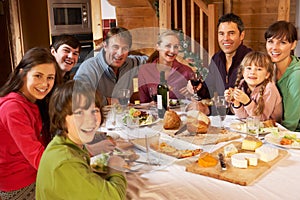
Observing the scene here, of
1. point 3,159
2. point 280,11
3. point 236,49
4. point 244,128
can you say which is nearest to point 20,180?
point 3,159

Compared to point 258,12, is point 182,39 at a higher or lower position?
lower

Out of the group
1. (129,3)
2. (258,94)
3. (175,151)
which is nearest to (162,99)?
(258,94)

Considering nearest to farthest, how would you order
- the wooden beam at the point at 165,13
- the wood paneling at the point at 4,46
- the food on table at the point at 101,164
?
the food on table at the point at 101,164, the wood paneling at the point at 4,46, the wooden beam at the point at 165,13

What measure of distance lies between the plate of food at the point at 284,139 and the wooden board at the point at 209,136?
155mm

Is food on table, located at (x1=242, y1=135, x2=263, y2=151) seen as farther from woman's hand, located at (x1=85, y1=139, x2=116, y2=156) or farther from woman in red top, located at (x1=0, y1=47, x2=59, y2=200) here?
woman in red top, located at (x1=0, y1=47, x2=59, y2=200)

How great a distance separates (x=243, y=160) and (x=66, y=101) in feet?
2.23

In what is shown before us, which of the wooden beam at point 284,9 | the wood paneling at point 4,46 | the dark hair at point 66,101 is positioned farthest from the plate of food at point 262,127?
the wood paneling at point 4,46

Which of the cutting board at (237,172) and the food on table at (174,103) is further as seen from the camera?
the food on table at (174,103)

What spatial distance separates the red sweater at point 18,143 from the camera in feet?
4.57

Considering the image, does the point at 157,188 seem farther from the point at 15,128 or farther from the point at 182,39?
the point at 182,39

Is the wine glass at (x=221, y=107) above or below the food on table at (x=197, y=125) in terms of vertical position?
above

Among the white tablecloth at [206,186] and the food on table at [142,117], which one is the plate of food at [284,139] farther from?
the food on table at [142,117]

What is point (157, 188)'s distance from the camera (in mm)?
1186

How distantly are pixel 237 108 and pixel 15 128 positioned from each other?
4.03 feet
